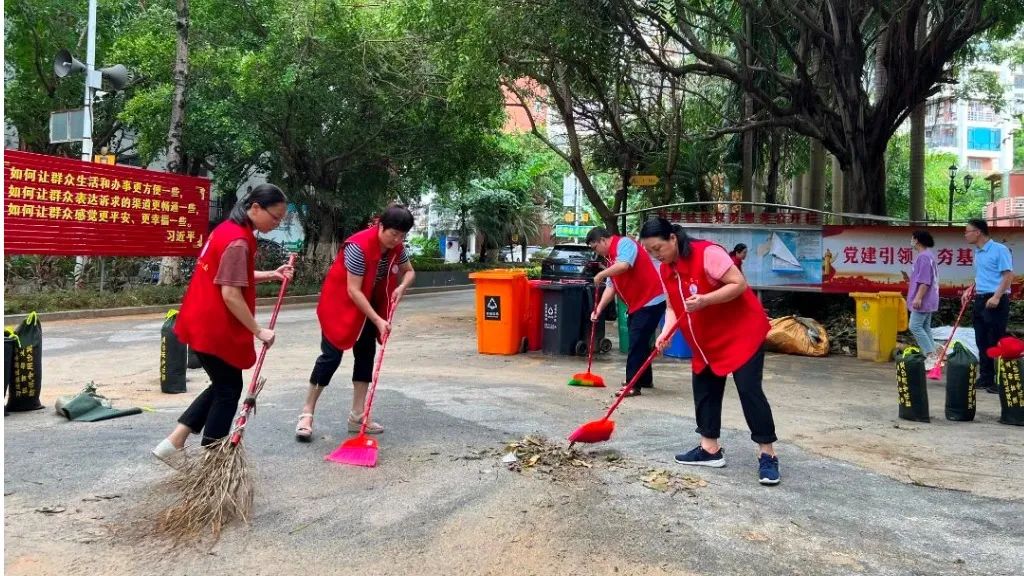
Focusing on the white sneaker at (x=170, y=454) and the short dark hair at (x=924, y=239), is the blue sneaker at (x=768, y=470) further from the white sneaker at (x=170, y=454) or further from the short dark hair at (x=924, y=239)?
the short dark hair at (x=924, y=239)

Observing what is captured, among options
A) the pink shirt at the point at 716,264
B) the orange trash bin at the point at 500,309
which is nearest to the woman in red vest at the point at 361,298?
the pink shirt at the point at 716,264

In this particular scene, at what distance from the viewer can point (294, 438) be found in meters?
5.20

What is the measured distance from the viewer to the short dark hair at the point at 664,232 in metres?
4.35

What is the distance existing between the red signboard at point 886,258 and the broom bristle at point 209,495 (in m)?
10.4

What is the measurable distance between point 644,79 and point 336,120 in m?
7.55

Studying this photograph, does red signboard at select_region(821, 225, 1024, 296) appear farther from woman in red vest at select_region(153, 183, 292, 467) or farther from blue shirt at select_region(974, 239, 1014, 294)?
woman in red vest at select_region(153, 183, 292, 467)

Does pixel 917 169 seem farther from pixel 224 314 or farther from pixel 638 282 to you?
pixel 224 314

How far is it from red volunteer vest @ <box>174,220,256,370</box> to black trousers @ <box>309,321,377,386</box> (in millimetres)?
1063

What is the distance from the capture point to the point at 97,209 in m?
15.2

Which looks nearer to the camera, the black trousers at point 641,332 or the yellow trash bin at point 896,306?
the black trousers at point 641,332

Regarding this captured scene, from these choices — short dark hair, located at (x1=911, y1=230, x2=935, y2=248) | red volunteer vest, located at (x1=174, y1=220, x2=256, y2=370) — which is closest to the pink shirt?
red volunteer vest, located at (x1=174, y1=220, x2=256, y2=370)

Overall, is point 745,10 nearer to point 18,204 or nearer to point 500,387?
point 500,387

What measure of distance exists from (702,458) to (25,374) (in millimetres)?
4849

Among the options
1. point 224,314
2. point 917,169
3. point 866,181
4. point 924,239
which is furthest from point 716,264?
point 917,169
